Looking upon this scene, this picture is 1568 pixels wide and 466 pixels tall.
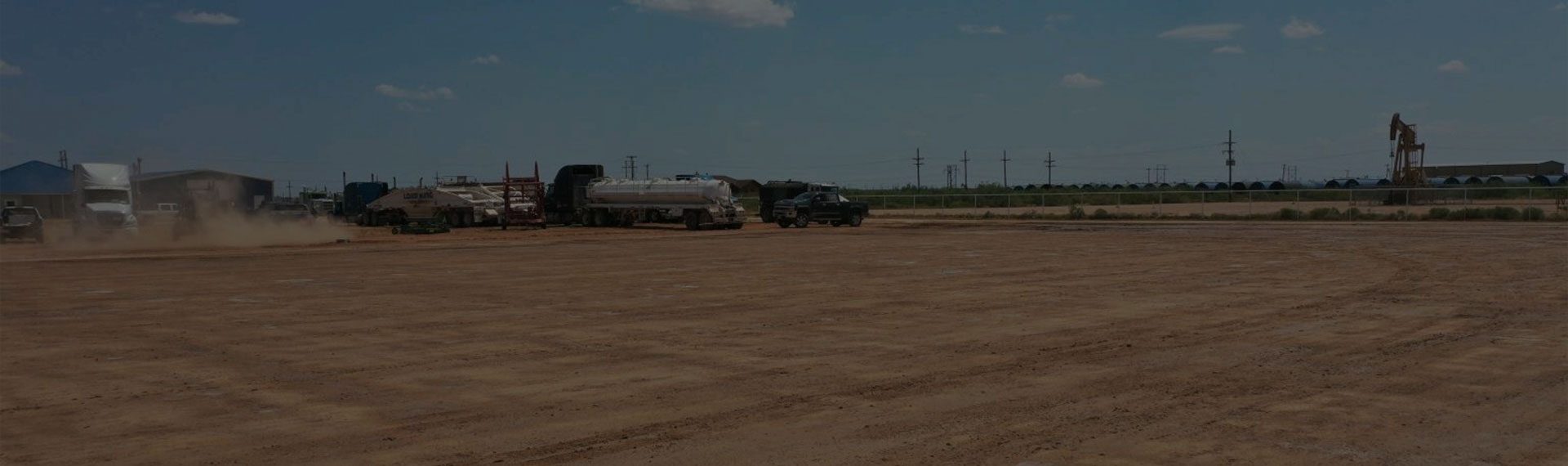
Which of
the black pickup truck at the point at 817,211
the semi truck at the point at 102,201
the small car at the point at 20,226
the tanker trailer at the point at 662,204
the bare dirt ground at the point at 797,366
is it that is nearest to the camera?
the bare dirt ground at the point at 797,366

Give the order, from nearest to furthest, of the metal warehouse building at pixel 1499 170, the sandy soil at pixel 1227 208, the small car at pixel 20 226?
the small car at pixel 20 226 → the sandy soil at pixel 1227 208 → the metal warehouse building at pixel 1499 170

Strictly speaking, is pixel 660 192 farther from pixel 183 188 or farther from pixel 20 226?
pixel 20 226

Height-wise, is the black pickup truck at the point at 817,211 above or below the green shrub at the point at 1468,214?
above

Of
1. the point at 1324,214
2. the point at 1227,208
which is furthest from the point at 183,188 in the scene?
the point at 1227,208

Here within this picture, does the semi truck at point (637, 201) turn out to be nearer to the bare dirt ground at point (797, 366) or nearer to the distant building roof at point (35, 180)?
the bare dirt ground at point (797, 366)

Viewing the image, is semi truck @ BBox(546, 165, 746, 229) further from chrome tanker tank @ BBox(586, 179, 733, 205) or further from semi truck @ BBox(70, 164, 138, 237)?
semi truck @ BBox(70, 164, 138, 237)

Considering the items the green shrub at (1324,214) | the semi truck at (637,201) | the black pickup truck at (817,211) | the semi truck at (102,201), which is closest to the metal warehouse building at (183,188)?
the semi truck at (102,201)

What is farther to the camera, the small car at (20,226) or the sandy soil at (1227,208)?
the sandy soil at (1227,208)

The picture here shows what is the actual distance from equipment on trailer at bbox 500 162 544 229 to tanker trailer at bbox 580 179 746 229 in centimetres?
283

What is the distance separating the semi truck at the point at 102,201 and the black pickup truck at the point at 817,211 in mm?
23256

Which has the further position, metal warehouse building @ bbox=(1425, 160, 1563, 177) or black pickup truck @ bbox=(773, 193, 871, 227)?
metal warehouse building @ bbox=(1425, 160, 1563, 177)

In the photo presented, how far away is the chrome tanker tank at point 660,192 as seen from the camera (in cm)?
4647

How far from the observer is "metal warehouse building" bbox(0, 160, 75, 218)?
73.0 meters

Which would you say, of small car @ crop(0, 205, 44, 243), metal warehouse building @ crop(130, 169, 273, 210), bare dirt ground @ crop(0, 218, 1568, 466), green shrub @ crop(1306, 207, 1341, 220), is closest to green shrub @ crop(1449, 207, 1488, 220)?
green shrub @ crop(1306, 207, 1341, 220)
